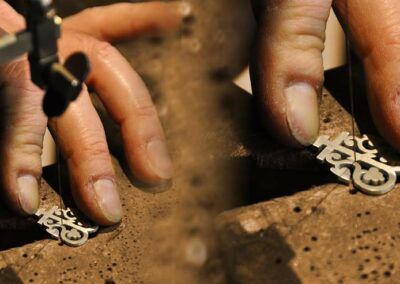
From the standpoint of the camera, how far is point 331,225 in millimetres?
1125

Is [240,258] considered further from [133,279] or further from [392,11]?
[392,11]

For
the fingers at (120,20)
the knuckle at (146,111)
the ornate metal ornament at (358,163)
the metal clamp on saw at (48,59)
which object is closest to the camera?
the metal clamp on saw at (48,59)

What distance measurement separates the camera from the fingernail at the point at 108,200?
119 centimetres

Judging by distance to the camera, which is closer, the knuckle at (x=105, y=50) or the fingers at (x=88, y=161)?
the fingers at (x=88, y=161)

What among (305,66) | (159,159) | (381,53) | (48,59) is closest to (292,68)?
(305,66)

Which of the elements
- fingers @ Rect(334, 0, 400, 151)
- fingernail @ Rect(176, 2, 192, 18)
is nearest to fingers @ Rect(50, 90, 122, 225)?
fingernail @ Rect(176, 2, 192, 18)

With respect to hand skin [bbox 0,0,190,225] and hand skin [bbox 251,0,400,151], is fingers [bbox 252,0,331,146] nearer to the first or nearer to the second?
hand skin [bbox 251,0,400,151]

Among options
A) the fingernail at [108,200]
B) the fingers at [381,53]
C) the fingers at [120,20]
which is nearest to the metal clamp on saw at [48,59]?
the fingernail at [108,200]

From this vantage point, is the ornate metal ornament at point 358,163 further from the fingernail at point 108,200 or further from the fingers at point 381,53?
the fingernail at point 108,200

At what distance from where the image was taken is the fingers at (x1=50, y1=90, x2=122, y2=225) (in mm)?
1195

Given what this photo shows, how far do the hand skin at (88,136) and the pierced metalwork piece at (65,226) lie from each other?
2 cm

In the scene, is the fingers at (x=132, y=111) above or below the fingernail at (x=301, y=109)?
below

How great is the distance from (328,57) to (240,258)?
64cm

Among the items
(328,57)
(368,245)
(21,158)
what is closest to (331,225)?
(368,245)
